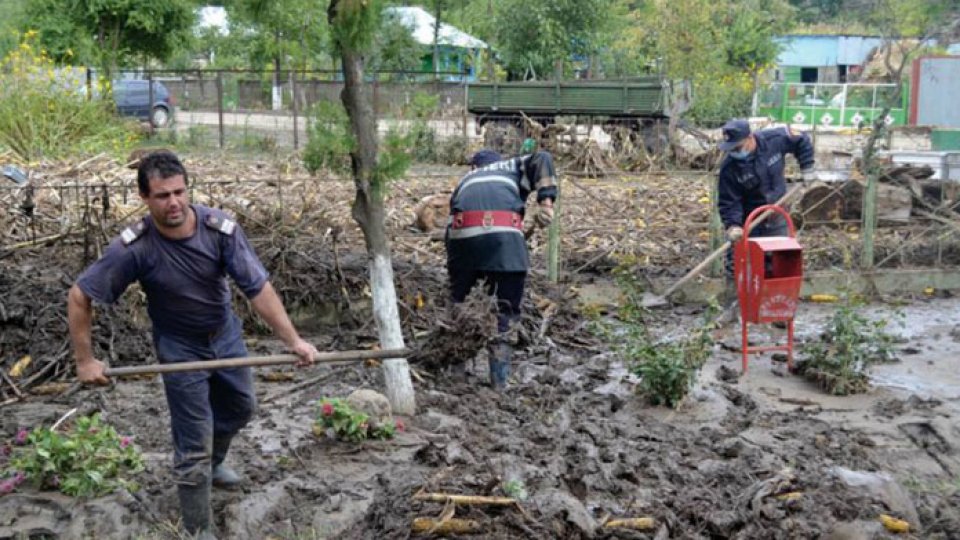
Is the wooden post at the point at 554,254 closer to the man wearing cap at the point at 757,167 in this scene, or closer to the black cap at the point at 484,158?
the man wearing cap at the point at 757,167

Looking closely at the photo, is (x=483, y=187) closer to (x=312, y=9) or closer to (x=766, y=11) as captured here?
(x=312, y=9)

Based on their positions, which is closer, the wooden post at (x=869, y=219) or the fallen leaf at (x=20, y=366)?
the fallen leaf at (x=20, y=366)

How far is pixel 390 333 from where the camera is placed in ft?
23.7

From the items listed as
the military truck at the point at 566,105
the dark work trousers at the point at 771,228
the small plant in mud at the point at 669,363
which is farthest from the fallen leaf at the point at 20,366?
the military truck at the point at 566,105

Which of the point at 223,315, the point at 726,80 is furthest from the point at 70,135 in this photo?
the point at 726,80

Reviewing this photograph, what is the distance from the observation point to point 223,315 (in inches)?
213

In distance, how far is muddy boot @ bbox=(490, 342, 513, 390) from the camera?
7.81m

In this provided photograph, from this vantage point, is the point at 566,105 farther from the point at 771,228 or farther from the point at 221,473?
the point at 221,473

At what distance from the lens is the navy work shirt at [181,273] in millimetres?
5000

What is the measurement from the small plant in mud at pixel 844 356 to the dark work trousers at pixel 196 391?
4.58 meters

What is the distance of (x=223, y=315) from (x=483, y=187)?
9.66 feet

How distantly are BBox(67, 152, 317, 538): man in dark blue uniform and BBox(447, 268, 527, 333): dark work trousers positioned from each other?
2768 mm

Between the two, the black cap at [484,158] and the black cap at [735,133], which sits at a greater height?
the black cap at [735,133]

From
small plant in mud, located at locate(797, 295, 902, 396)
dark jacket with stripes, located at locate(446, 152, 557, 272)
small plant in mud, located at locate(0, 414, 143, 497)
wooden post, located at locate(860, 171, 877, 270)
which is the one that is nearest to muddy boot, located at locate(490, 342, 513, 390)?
dark jacket with stripes, located at locate(446, 152, 557, 272)
